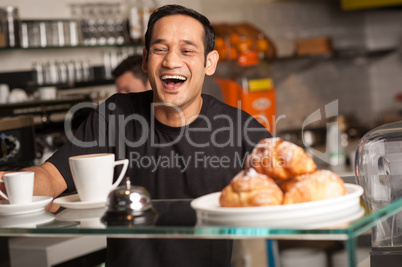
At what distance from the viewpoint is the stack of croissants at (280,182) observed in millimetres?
950

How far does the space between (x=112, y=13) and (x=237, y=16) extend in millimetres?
1140

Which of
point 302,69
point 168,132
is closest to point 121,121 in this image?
point 168,132

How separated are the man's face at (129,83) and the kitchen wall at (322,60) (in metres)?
1.34

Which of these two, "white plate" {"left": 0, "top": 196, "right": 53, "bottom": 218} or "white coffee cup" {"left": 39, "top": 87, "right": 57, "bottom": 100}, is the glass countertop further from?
"white coffee cup" {"left": 39, "top": 87, "right": 57, "bottom": 100}

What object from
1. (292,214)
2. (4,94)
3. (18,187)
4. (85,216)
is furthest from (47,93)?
(292,214)

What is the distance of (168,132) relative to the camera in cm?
168

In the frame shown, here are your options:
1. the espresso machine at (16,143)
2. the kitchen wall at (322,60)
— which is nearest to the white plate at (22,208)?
the espresso machine at (16,143)

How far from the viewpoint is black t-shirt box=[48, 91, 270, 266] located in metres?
1.64

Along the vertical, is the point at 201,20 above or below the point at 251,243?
above

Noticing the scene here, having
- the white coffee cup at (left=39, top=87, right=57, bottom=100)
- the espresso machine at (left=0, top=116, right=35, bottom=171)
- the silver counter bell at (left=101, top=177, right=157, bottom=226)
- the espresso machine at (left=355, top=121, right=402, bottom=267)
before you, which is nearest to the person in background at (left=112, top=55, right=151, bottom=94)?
the espresso machine at (left=0, top=116, right=35, bottom=171)

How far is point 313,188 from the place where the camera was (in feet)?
3.12

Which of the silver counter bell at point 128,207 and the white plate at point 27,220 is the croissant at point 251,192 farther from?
the white plate at point 27,220

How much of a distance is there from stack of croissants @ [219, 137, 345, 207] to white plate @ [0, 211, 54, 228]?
1.07 ft

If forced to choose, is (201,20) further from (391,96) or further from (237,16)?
(391,96)
